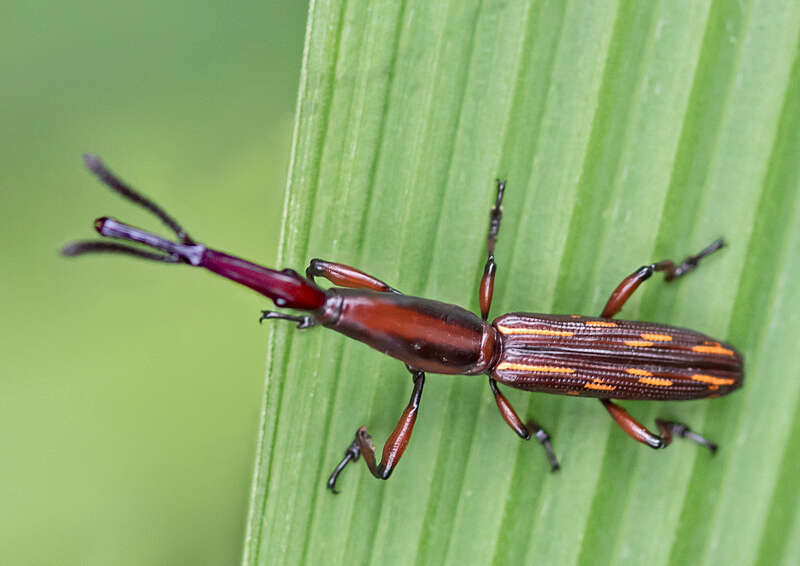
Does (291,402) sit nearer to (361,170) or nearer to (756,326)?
(361,170)

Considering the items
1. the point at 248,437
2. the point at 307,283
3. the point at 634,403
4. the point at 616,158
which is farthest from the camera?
the point at 248,437

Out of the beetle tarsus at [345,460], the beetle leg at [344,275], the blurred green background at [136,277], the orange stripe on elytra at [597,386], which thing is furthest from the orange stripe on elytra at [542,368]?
the blurred green background at [136,277]

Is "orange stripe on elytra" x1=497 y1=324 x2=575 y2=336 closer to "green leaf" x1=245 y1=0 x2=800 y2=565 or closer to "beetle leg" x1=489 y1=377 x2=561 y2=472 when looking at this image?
"green leaf" x1=245 y1=0 x2=800 y2=565

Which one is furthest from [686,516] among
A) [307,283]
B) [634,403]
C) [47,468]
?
[47,468]

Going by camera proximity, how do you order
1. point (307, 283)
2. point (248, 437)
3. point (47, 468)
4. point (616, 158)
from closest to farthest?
point (307, 283)
point (616, 158)
point (47, 468)
point (248, 437)

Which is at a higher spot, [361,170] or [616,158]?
[616,158]

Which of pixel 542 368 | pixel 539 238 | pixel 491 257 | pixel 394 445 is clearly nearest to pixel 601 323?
pixel 542 368

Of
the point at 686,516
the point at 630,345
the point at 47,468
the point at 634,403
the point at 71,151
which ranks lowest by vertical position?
the point at 47,468
